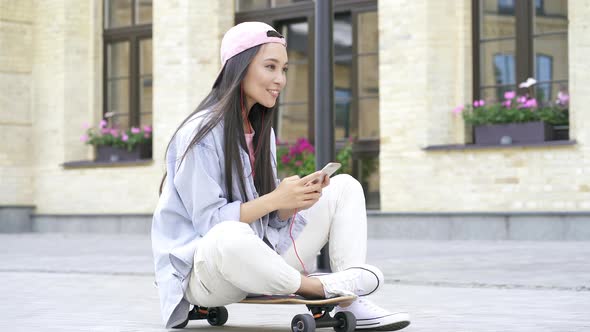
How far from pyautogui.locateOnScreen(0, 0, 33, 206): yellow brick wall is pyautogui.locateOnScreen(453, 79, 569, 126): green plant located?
27.4ft

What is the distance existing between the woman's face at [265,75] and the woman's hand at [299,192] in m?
0.39

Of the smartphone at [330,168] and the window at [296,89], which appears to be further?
the window at [296,89]

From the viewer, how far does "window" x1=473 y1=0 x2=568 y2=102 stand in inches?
516

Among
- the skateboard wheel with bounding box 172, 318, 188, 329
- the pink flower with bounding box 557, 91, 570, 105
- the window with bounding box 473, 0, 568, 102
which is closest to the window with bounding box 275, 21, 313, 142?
the window with bounding box 473, 0, 568, 102

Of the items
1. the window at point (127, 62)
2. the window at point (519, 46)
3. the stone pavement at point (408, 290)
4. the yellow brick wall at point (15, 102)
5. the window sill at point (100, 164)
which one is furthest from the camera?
the yellow brick wall at point (15, 102)

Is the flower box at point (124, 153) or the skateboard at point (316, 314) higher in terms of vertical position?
the flower box at point (124, 153)

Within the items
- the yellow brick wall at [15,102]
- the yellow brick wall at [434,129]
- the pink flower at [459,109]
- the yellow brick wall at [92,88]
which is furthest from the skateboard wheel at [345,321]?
the yellow brick wall at [15,102]

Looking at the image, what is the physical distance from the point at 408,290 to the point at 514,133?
6699 mm

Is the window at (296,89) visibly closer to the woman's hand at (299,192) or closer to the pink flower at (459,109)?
the pink flower at (459,109)

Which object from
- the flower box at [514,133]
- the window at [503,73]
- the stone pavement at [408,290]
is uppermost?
the window at [503,73]

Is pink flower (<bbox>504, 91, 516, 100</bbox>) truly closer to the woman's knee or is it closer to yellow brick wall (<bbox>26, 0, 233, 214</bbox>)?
yellow brick wall (<bbox>26, 0, 233, 214</bbox>)

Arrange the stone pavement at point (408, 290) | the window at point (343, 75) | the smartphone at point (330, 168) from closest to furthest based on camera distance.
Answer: the smartphone at point (330, 168), the stone pavement at point (408, 290), the window at point (343, 75)

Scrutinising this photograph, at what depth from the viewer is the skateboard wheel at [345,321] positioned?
397 cm

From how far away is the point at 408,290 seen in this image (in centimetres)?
666
